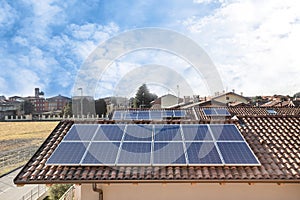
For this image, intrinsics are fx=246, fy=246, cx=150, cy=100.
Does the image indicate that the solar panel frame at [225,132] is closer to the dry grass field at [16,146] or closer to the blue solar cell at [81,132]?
the blue solar cell at [81,132]

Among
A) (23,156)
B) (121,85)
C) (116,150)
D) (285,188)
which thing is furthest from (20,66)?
(285,188)

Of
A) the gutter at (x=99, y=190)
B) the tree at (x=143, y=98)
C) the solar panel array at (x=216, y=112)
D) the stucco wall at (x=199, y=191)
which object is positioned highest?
the tree at (x=143, y=98)

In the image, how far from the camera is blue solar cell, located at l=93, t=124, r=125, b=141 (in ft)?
26.0

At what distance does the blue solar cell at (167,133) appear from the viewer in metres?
7.80

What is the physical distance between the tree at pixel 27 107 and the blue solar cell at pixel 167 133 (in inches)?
3004

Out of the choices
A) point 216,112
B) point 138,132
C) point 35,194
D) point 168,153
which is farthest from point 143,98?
point 168,153

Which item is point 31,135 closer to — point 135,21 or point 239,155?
point 135,21

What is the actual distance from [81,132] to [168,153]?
3.16 meters

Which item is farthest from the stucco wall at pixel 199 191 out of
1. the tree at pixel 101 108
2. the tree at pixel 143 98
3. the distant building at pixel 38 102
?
the distant building at pixel 38 102

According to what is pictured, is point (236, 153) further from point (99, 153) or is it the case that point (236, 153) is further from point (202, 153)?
point (99, 153)

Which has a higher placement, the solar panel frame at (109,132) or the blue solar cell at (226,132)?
the solar panel frame at (109,132)

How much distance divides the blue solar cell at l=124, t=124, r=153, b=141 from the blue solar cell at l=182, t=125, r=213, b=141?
1182 mm

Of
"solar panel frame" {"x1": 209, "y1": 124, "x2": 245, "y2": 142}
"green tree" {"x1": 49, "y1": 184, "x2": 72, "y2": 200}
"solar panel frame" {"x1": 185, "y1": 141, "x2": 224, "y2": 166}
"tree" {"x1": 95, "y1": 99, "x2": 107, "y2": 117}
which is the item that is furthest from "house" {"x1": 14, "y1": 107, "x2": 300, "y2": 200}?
"tree" {"x1": 95, "y1": 99, "x2": 107, "y2": 117}

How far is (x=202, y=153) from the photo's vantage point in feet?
23.2
